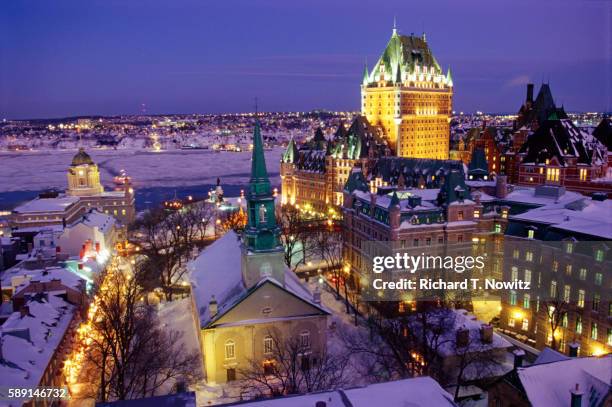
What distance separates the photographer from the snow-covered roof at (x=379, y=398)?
60.3ft

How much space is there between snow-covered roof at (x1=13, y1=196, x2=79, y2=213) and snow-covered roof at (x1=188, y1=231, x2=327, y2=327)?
39597 millimetres

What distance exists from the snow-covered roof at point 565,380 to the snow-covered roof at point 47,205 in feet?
236

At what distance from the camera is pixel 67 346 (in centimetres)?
3609

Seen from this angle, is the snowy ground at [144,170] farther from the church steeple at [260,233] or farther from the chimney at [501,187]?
the church steeple at [260,233]

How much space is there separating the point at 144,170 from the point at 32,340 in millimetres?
129341

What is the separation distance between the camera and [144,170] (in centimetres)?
15625

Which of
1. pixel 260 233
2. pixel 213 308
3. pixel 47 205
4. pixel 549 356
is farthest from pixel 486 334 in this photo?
pixel 47 205

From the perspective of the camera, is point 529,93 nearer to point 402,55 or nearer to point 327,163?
point 402,55

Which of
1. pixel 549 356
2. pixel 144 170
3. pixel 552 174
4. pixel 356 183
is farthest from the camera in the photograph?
pixel 144 170

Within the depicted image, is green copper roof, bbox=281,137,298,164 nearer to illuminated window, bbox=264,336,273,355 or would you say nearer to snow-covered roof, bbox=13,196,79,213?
snow-covered roof, bbox=13,196,79,213

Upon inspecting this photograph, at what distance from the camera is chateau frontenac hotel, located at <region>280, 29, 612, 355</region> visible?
36406 millimetres

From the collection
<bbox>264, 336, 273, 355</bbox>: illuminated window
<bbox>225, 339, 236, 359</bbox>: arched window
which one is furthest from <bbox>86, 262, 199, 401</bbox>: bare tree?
<bbox>264, 336, 273, 355</bbox>: illuminated window

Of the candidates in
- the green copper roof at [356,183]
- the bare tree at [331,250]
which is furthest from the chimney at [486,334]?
the green copper roof at [356,183]

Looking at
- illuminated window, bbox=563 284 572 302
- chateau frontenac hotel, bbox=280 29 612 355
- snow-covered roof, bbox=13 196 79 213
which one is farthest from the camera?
snow-covered roof, bbox=13 196 79 213
